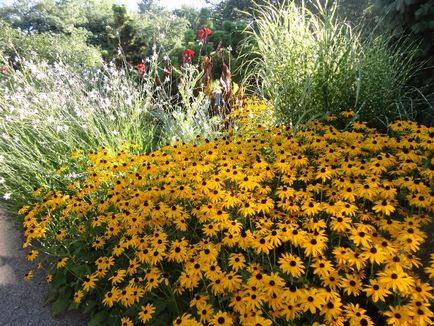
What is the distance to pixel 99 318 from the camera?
2.13 metres

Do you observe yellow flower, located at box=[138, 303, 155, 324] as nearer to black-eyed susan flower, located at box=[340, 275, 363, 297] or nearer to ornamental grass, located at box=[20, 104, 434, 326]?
ornamental grass, located at box=[20, 104, 434, 326]

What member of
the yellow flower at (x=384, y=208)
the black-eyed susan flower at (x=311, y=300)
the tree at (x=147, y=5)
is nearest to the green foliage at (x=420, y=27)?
the yellow flower at (x=384, y=208)

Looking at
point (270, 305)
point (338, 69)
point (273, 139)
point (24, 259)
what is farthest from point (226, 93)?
point (270, 305)

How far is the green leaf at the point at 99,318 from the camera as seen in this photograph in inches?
83.5

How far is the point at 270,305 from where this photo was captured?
1432mm

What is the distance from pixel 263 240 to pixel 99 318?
1193mm

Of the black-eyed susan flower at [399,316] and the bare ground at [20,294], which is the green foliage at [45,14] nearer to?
the bare ground at [20,294]

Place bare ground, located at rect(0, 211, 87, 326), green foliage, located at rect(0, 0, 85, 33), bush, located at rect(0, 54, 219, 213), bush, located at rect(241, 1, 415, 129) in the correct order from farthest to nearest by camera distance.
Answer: green foliage, located at rect(0, 0, 85, 33), bush, located at rect(0, 54, 219, 213), bush, located at rect(241, 1, 415, 129), bare ground, located at rect(0, 211, 87, 326)

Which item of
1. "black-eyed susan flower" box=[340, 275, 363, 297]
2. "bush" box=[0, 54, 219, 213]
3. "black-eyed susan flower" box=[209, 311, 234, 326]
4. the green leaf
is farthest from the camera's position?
"bush" box=[0, 54, 219, 213]

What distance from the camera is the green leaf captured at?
2.12 metres

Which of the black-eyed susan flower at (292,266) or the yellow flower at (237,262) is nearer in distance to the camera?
the black-eyed susan flower at (292,266)

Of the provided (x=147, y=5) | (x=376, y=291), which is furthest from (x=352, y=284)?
(x=147, y=5)

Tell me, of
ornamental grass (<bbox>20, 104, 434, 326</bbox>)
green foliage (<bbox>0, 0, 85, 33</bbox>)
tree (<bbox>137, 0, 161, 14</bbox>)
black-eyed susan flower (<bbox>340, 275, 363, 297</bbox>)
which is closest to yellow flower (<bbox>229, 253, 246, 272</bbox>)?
ornamental grass (<bbox>20, 104, 434, 326</bbox>)

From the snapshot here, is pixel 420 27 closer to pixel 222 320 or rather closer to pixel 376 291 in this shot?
pixel 376 291
